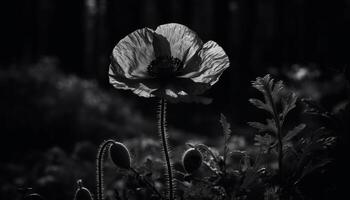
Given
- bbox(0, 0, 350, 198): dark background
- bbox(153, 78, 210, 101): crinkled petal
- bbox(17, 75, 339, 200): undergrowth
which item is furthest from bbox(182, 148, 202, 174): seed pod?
bbox(0, 0, 350, 198): dark background

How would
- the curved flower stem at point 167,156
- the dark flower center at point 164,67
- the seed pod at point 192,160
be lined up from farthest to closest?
1. the dark flower center at point 164,67
2. the seed pod at point 192,160
3. the curved flower stem at point 167,156

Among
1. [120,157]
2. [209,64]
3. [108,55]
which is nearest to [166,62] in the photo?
[209,64]

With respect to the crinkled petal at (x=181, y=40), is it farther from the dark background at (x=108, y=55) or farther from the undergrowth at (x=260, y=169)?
the dark background at (x=108, y=55)

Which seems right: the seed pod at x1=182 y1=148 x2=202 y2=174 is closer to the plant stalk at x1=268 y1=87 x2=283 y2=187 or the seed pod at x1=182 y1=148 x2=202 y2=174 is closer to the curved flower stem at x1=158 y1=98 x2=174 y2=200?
the curved flower stem at x1=158 y1=98 x2=174 y2=200

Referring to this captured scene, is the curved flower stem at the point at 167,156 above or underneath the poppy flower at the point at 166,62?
underneath

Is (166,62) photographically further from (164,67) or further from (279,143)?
(279,143)

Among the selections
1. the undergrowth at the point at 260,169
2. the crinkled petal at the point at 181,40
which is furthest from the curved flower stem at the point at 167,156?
the crinkled petal at the point at 181,40

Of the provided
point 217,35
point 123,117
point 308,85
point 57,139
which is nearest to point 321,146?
point 308,85
